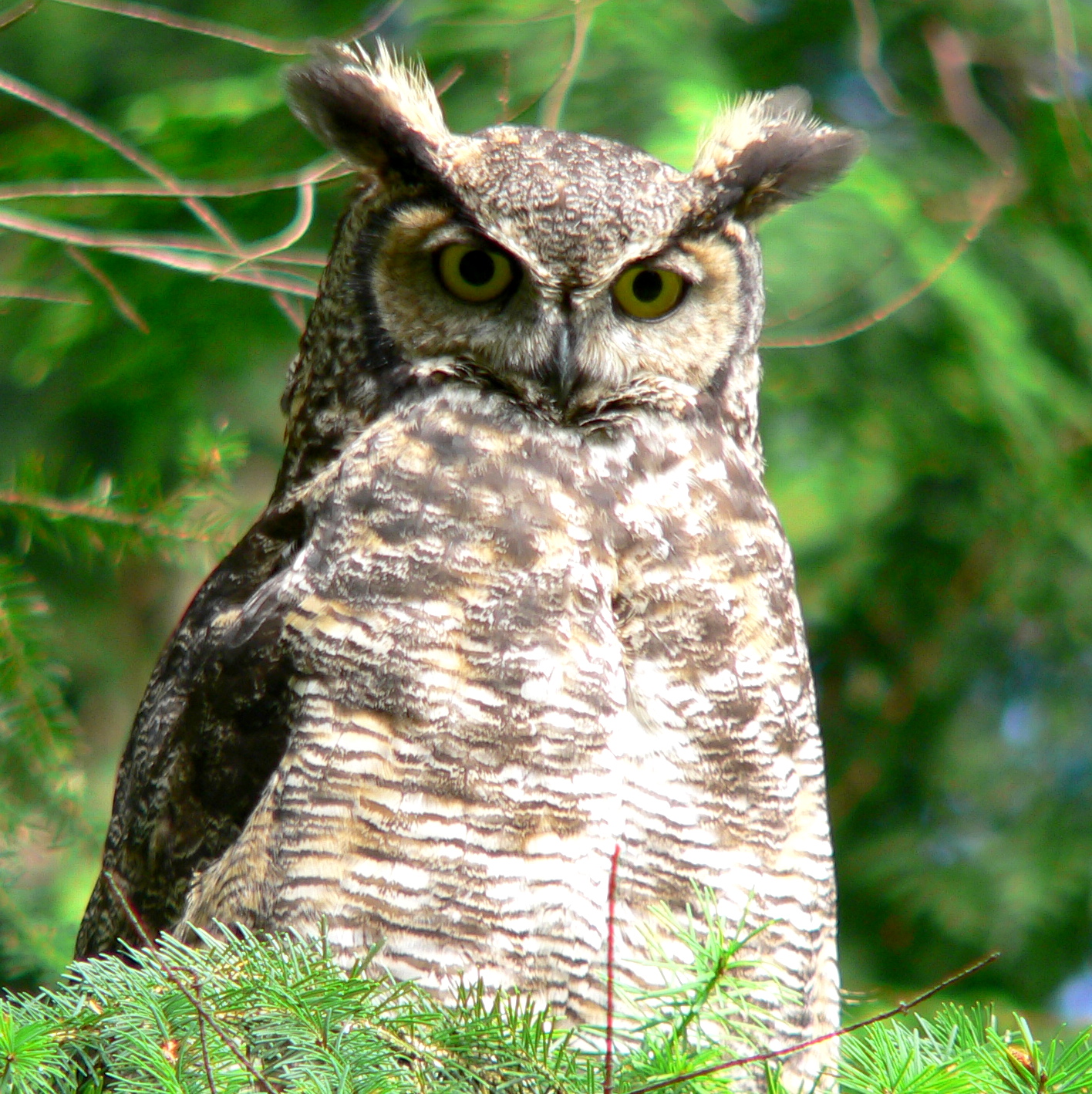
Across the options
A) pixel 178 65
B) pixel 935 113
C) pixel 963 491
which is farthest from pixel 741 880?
pixel 178 65

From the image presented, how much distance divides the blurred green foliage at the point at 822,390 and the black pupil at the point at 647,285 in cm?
60

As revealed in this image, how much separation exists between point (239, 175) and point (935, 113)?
196 centimetres

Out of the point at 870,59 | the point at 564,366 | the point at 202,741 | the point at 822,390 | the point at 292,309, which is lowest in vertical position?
the point at 202,741

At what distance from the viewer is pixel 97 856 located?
8.00ft

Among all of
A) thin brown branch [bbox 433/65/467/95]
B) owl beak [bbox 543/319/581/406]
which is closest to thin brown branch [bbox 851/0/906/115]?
thin brown branch [bbox 433/65/467/95]

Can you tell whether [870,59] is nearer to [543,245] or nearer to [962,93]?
[962,93]

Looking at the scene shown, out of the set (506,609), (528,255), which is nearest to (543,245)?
(528,255)

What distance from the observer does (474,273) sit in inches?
68.9

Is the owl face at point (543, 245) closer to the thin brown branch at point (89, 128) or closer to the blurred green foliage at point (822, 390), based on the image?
the thin brown branch at point (89, 128)

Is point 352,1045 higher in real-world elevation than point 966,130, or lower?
lower

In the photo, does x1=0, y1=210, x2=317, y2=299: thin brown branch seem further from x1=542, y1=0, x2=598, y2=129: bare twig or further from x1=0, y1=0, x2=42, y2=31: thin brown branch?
x1=542, y1=0, x2=598, y2=129: bare twig

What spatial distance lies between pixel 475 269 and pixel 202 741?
2.47 ft

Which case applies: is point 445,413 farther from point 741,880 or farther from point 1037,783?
point 1037,783

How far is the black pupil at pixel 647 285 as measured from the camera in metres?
1.80
